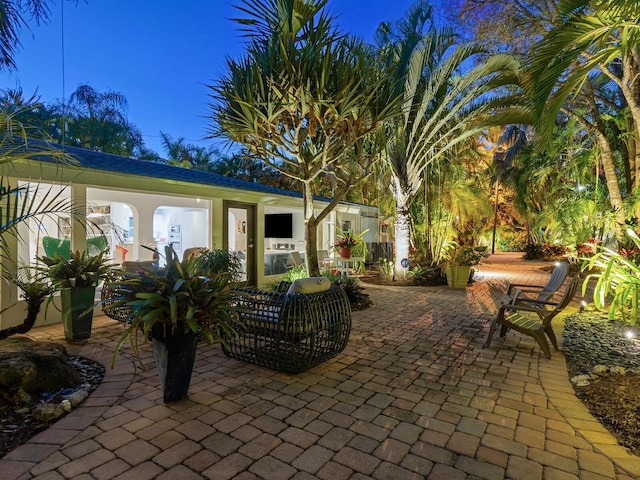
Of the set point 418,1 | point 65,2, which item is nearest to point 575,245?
point 418,1

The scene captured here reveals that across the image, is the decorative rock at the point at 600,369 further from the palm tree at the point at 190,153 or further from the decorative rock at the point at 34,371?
the palm tree at the point at 190,153

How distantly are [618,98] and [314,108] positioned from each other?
11500 mm

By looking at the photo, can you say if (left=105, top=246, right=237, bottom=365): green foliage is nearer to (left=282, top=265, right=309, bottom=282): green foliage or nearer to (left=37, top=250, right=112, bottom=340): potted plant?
(left=37, top=250, right=112, bottom=340): potted plant

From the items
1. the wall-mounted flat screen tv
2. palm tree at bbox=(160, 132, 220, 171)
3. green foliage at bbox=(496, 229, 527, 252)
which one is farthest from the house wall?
green foliage at bbox=(496, 229, 527, 252)

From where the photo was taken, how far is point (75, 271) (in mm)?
4875

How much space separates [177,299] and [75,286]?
9.51 feet

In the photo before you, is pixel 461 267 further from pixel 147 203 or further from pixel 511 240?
pixel 511 240

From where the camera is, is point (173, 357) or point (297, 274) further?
point (297, 274)

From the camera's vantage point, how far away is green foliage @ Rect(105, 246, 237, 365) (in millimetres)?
2803

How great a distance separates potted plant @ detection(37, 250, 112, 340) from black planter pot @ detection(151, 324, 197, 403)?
2.32 metres

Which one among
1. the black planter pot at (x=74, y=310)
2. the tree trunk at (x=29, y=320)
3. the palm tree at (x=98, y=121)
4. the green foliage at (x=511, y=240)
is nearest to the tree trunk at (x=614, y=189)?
the black planter pot at (x=74, y=310)

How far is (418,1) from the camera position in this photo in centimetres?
882

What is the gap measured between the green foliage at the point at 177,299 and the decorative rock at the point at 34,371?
959 millimetres

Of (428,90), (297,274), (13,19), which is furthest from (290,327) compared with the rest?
(428,90)
